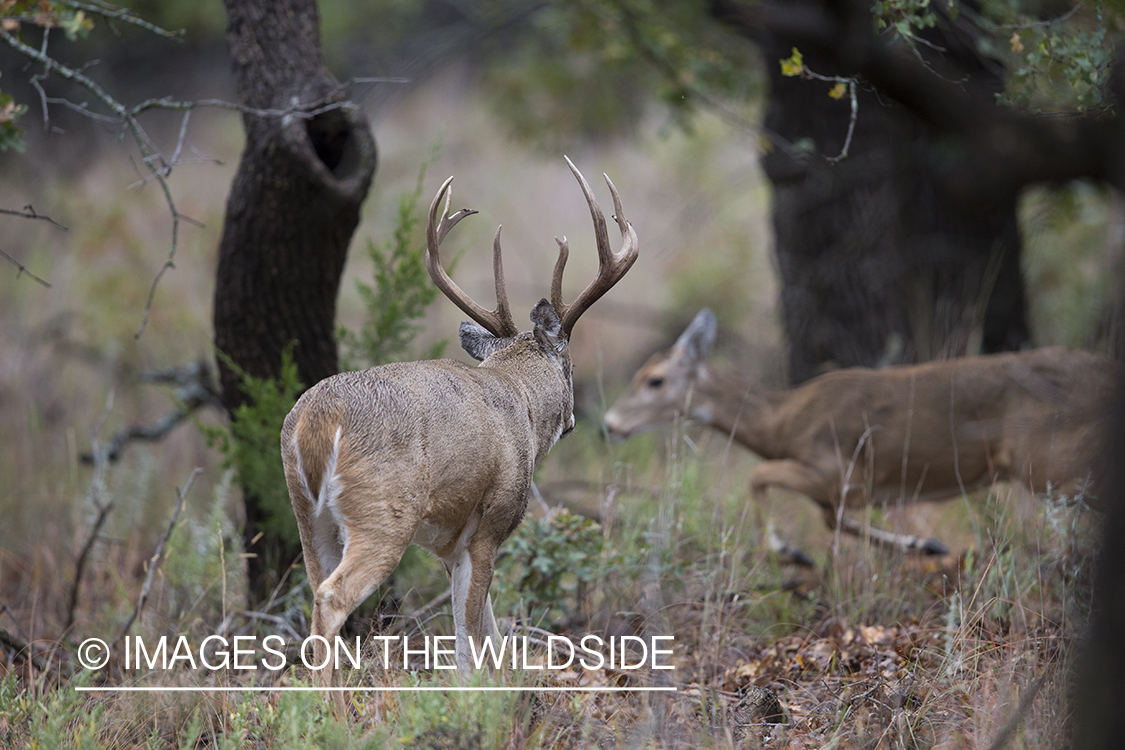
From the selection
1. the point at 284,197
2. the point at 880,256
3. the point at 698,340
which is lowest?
the point at 698,340

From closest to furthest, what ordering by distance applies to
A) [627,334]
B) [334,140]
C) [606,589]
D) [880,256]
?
[334,140] < [606,589] < [880,256] < [627,334]

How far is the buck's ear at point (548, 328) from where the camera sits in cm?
449

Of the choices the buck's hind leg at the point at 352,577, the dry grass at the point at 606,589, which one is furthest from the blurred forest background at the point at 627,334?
the buck's hind leg at the point at 352,577

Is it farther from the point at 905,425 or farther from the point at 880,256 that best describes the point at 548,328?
the point at 880,256

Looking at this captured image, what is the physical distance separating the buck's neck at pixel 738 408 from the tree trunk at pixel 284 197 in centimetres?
352

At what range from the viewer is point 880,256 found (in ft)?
26.7

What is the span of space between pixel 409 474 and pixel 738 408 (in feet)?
15.5

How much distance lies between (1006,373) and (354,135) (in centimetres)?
440

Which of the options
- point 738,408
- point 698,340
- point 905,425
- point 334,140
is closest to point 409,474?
point 334,140

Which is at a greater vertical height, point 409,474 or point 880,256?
point 880,256

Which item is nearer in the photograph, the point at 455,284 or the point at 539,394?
the point at 539,394

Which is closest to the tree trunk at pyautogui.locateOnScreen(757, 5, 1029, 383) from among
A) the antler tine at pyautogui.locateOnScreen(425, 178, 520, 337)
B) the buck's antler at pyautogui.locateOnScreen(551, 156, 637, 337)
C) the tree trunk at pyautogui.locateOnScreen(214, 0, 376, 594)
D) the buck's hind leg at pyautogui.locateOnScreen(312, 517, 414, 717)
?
the buck's antler at pyautogui.locateOnScreen(551, 156, 637, 337)

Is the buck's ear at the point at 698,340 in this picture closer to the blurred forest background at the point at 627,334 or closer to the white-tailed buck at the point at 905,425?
the white-tailed buck at the point at 905,425

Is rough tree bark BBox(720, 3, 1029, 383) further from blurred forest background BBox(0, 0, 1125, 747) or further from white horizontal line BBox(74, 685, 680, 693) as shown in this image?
white horizontal line BBox(74, 685, 680, 693)
